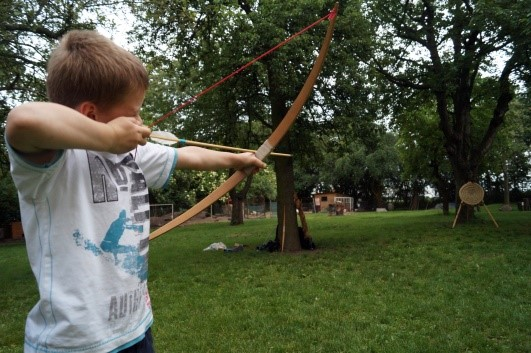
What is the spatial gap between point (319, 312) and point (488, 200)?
1495 inches

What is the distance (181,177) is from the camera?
99.8ft

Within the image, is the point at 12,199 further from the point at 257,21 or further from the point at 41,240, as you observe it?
the point at 41,240

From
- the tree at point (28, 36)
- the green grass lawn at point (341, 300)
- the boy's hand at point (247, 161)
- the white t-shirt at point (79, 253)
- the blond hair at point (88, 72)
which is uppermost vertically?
the tree at point (28, 36)

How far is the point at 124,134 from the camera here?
121 centimetres

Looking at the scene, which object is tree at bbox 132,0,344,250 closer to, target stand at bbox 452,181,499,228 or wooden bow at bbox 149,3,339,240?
wooden bow at bbox 149,3,339,240

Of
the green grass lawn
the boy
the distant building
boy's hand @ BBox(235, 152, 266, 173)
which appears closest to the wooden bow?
boy's hand @ BBox(235, 152, 266, 173)

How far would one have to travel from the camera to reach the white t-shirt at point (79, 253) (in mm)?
1233

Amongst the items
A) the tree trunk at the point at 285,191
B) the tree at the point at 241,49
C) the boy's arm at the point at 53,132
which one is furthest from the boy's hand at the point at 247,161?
the tree trunk at the point at 285,191

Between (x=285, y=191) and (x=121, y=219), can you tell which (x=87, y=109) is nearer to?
(x=121, y=219)

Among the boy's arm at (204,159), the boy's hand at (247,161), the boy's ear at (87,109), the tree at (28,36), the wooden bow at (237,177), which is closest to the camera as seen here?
the boy's ear at (87,109)

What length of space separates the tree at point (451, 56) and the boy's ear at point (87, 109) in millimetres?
11776

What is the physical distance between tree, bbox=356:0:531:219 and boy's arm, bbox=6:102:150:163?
11.9 metres

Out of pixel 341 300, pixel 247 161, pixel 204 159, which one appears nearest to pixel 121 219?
pixel 204 159

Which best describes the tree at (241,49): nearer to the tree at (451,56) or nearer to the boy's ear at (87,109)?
the tree at (451,56)
